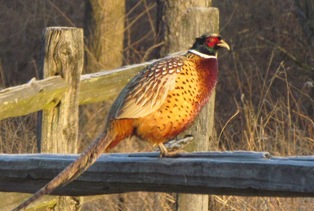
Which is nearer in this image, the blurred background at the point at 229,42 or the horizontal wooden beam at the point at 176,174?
the horizontal wooden beam at the point at 176,174

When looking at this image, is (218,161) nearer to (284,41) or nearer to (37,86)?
(37,86)

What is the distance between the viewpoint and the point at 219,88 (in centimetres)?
1409

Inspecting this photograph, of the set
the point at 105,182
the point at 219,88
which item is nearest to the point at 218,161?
the point at 105,182

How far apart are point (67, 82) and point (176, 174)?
73.6 inches

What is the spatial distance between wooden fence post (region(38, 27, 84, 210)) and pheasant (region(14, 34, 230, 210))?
118 cm

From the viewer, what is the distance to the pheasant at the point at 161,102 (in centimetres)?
366

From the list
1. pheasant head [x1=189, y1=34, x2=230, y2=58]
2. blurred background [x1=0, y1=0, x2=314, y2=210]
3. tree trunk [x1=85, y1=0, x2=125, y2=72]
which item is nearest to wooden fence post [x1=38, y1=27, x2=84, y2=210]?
pheasant head [x1=189, y1=34, x2=230, y2=58]

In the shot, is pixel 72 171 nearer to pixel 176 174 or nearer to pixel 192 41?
pixel 176 174

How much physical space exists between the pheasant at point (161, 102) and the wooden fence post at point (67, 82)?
1177mm

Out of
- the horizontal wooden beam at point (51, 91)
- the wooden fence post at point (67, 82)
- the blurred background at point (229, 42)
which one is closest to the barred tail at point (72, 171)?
the horizontal wooden beam at point (51, 91)

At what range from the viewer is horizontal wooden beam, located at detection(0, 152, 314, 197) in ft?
9.89

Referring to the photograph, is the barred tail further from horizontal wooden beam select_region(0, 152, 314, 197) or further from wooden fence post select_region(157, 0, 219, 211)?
wooden fence post select_region(157, 0, 219, 211)

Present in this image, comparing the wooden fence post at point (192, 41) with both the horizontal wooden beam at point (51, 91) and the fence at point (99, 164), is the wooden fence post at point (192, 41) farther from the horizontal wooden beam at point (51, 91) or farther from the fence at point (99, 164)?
the fence at point (99, 164)

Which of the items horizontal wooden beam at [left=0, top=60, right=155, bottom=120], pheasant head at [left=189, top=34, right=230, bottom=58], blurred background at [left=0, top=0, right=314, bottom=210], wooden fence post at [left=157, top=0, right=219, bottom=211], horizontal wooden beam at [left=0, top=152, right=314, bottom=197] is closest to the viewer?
horizontal wooden beam at [left=0, top=152, right=314, bottom=197]
